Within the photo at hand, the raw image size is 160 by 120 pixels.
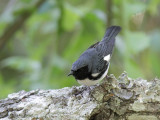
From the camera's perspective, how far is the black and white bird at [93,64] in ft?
8.07

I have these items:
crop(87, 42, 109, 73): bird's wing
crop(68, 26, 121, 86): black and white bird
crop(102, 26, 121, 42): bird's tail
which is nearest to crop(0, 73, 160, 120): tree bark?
crop(68, 26, 121, 86): black and white bird

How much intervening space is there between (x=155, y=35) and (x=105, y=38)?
0.79m

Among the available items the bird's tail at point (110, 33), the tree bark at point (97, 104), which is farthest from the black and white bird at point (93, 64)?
the tree bark at point (97, 104)

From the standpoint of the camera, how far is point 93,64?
8.54ft

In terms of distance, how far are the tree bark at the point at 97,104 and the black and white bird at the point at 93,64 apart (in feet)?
0.69

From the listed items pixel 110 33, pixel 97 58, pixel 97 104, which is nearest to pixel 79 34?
pixel 110 33

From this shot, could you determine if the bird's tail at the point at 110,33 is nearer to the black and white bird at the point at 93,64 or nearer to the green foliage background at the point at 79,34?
the black and white bird at the point at 93,64

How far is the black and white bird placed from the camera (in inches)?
96.9

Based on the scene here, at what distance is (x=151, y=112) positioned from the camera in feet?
7.10

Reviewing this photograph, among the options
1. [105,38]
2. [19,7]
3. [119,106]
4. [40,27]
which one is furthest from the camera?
[40,27]

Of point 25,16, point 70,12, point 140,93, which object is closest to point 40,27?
point 25,16

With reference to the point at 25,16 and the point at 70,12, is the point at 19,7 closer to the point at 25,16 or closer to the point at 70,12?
the point at 25,16

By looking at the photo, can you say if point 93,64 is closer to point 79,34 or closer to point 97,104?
point 97,104

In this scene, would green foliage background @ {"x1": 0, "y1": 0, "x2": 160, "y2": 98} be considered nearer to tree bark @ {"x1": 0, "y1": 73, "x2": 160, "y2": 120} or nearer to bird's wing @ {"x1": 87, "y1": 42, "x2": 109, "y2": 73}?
bird's wing @ {"x1": 87, "y1": 42, "x2": 109, "y2": 73}
